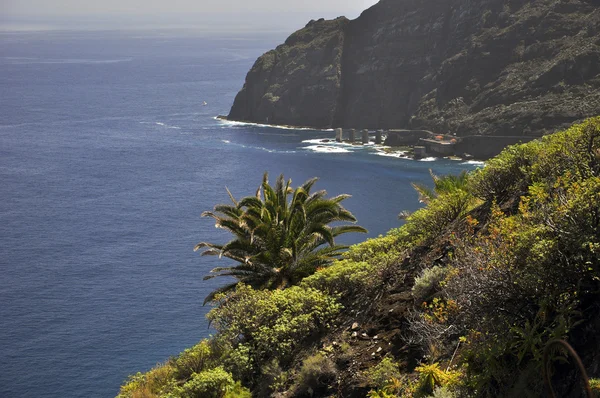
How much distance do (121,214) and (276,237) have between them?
197 feet

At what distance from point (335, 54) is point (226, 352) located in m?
146

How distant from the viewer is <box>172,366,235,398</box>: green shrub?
1529cm

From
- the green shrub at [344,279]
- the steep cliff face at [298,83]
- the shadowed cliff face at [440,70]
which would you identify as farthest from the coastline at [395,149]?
the green shrub at [344,279]

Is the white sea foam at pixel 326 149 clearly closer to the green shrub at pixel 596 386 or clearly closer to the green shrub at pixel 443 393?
the green shrub at pixel 443 393

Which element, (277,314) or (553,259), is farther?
(277,314)

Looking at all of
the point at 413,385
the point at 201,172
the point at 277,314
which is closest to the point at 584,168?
the point at 413,385

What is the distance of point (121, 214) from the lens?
7981cm

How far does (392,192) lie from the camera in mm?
88500

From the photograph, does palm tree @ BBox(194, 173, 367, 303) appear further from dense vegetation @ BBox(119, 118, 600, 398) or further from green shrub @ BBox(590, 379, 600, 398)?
green shrub @ BBox(590, 379, 600, 398)

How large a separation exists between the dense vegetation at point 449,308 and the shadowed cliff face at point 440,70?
3821 inches

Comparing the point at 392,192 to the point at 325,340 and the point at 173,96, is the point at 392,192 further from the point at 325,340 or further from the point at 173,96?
the point at 173,96

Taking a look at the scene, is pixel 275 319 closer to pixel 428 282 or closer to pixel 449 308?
pixel 428 282

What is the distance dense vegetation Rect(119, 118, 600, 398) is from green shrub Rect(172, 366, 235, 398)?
3 cm

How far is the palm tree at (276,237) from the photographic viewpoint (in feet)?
72.2
